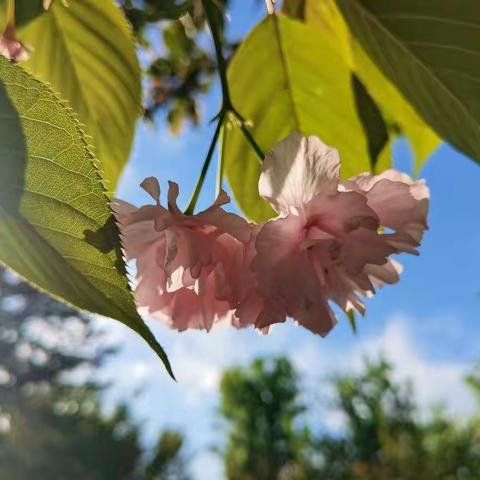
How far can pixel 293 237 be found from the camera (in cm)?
38

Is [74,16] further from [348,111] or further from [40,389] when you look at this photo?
[40,389]

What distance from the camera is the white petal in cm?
36

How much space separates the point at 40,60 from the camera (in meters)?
0.45

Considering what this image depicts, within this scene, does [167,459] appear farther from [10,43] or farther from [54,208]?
[54,208]

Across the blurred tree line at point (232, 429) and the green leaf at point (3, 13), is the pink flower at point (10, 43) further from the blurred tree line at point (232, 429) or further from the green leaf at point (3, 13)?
the blurred tree line at point (232, 429)

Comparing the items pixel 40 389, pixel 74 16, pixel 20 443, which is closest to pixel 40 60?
pixel 74 16

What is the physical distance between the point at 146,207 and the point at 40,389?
1184 cm

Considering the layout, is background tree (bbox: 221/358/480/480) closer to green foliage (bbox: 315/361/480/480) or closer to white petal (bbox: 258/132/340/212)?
green foliage (bbox: 315/361/480/480)

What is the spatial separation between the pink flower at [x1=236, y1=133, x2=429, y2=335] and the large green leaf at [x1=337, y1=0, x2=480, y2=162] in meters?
0.04

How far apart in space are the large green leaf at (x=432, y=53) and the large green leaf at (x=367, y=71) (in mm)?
18

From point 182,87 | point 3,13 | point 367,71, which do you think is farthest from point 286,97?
point 182,87

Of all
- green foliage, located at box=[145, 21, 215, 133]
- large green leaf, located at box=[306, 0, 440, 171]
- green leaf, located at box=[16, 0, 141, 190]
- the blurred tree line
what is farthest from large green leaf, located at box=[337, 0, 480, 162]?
the blurred tree line

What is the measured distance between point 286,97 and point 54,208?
28cm

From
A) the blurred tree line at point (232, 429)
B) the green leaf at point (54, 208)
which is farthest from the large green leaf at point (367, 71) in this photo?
the blurred tree line at point (232, 429)
